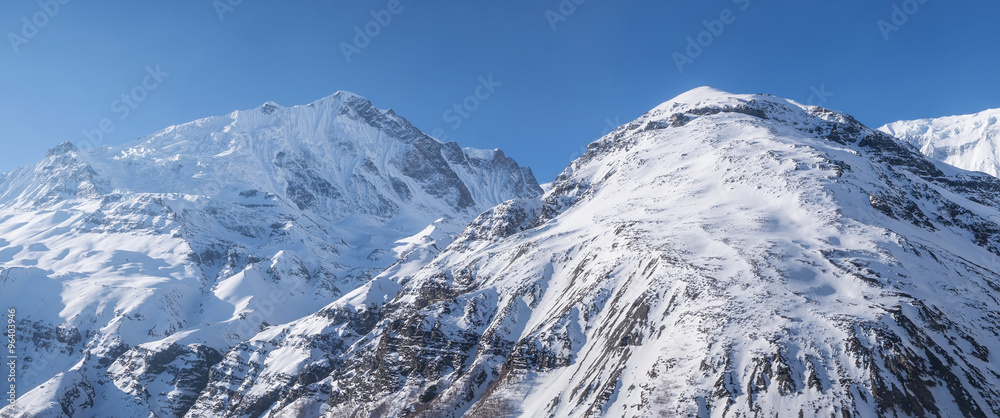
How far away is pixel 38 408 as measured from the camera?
168 metres

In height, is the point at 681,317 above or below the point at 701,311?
below

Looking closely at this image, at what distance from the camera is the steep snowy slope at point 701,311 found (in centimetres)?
6869

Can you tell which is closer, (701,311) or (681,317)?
(701,311)

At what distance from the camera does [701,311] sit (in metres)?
82.1

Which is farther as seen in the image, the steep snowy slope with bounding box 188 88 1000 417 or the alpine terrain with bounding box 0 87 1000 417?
the alpine terrain with bounding box 0 87 1000 417

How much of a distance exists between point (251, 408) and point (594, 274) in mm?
95929

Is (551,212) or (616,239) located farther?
(551,212)

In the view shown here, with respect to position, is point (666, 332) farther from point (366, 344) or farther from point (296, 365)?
point (296, 365)

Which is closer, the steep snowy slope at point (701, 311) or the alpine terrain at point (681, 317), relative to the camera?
the steep snowy slope at point (701, 311)

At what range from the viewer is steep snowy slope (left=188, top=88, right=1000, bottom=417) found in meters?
68.7

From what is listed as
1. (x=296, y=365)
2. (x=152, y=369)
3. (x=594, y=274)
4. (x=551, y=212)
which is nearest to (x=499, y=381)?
(x=594, y=274)

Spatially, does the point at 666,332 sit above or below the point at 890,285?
below

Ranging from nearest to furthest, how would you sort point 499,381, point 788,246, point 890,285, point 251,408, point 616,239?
1. point 890,285
2. point 788,246
3. point 499,381
4. point 616,239
5. point 251,408

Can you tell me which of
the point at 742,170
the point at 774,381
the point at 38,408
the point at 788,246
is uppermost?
the point at 742,170
